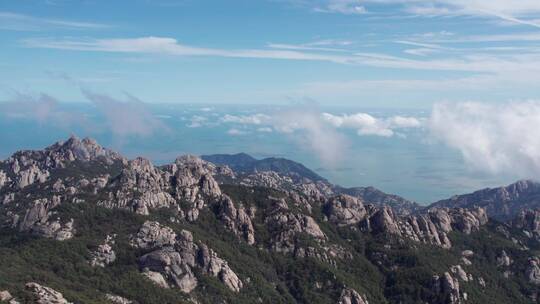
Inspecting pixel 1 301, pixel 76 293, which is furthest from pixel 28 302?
pixel 76 293

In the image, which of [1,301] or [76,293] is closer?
[1,301]

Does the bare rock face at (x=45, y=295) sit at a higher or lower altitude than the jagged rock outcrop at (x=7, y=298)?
lower

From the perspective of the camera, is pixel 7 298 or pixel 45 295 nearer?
pixel 7 298

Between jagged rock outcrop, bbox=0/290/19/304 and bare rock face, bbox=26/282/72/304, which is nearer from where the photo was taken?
jagged rock outcrop, bbox=0/290/19/304

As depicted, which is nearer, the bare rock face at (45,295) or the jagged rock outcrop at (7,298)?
the jagged rock outcrop at (7,298)

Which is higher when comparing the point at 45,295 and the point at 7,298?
the point at 7,298

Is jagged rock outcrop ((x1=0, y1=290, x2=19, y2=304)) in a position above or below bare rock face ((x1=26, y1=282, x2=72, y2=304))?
above

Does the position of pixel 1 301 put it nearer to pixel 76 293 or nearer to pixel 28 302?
pixel 28 302

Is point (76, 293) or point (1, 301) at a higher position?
point (1, 301)
